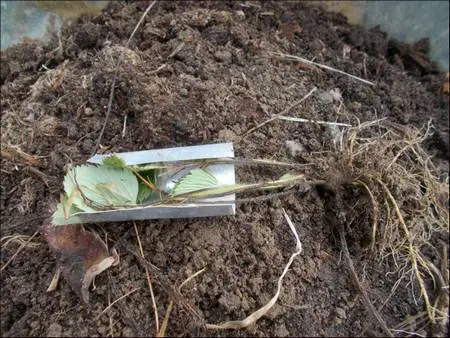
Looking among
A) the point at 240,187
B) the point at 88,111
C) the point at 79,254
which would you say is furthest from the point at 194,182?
the point at 88,111

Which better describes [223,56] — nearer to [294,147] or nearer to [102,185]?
[294,147]

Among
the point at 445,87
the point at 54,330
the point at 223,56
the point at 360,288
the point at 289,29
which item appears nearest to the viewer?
the point at 54,330

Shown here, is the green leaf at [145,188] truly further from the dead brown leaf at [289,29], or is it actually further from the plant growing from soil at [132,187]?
the dead brown leaf at [289,29]

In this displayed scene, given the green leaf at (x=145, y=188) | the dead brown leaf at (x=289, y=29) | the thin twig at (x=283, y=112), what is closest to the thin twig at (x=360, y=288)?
the thin twig at (x=283, y=112)

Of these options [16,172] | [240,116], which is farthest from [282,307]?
[16,172]

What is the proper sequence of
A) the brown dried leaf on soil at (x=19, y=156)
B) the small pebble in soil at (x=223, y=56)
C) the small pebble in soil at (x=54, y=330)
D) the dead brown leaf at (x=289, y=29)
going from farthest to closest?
the dead brown leaf at (x=289, y=29)
the small pebble in soil at (x=223, y=56)
the brown dried leaf on soil at (x=19, y=156)
the small pebble in soil at (x=54, y=330)

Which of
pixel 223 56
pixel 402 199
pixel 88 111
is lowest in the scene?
pixel 402 199
